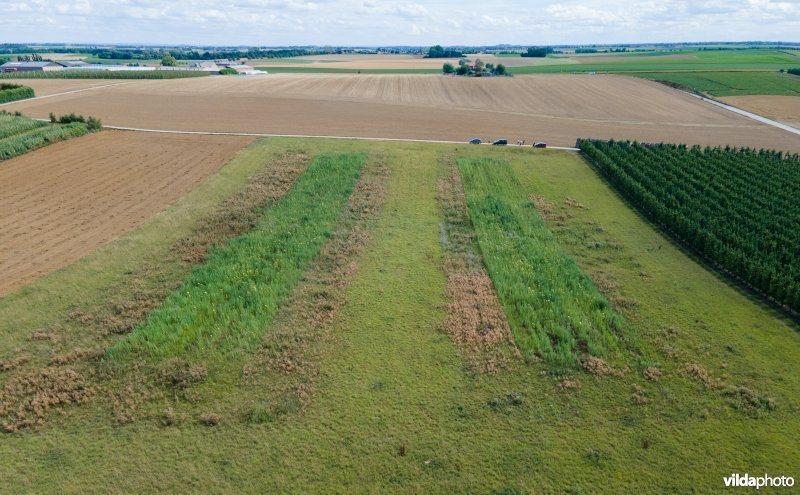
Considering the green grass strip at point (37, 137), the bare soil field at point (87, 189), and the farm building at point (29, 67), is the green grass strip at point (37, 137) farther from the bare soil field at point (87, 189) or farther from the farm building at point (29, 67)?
the farm building at point (29, 67)

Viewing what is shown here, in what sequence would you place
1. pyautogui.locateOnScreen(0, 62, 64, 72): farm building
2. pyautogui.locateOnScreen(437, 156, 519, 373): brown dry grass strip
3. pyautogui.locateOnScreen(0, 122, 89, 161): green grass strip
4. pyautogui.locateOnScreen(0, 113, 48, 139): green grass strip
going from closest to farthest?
pyautogui.locateOnScreen(437, 156, 519, 373): brown dry grass strip < pyautogui.locateOnScreen(0, 122, 89, 161): green grass strip < pyautogui.locateOnScreen(0, 113, 48, 139): green grass strip < pyautogui.locateOnScreen(0, 62, 64, 72): farm building

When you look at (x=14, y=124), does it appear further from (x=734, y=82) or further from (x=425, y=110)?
(x=734, y=82)

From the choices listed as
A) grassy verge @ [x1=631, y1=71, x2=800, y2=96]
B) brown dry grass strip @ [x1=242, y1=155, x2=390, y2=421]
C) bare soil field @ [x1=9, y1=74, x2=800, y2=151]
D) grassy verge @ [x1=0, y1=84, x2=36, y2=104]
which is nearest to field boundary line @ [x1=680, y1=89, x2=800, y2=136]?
bare soil field @ [x1=9, y1=74, x2=800, y2=151]

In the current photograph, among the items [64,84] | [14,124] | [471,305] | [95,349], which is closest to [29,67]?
[64,84]

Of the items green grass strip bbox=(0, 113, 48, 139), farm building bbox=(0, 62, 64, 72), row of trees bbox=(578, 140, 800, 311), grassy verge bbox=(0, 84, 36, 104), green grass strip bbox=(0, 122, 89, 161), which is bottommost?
row of trees bbox=(578, 140, 800, 311)

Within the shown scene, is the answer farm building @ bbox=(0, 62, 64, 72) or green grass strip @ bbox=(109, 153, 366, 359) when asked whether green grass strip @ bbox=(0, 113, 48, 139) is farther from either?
farm building @ bbox=(0, 62, 64, 72)

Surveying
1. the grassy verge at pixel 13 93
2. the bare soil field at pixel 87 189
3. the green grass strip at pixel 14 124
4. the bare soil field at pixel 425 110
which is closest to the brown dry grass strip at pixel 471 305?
the bare soil field at pixel 87 189

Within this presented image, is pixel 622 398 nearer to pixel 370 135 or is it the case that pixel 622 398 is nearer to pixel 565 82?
pixel 370 135
